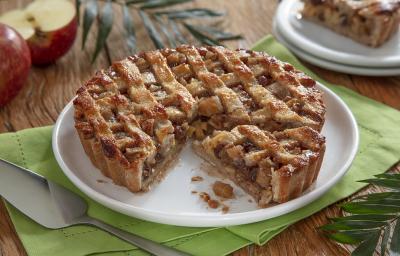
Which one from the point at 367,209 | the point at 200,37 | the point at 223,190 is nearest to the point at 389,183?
the point at 367,209

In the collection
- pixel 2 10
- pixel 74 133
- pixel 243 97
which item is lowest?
pixel 2 10

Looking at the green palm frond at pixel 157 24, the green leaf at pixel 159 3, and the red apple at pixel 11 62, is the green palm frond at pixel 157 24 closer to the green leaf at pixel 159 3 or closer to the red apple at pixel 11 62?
the green leaf at pixel 159 3

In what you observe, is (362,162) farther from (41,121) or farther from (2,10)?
(2,10)

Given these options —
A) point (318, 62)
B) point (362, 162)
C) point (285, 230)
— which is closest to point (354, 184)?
point (362, 162)

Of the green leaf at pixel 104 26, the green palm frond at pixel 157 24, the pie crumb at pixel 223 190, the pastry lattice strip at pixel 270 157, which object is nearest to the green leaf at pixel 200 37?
the green palm frond at pixel 157 24

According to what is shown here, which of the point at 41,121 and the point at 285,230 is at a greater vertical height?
the point at 285,230

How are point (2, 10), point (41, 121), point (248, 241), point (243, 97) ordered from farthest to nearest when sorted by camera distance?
point (2, 10), point (41, 121), point (243, 97), point (248, 241)

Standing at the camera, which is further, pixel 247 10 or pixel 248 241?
pixel 247 10
